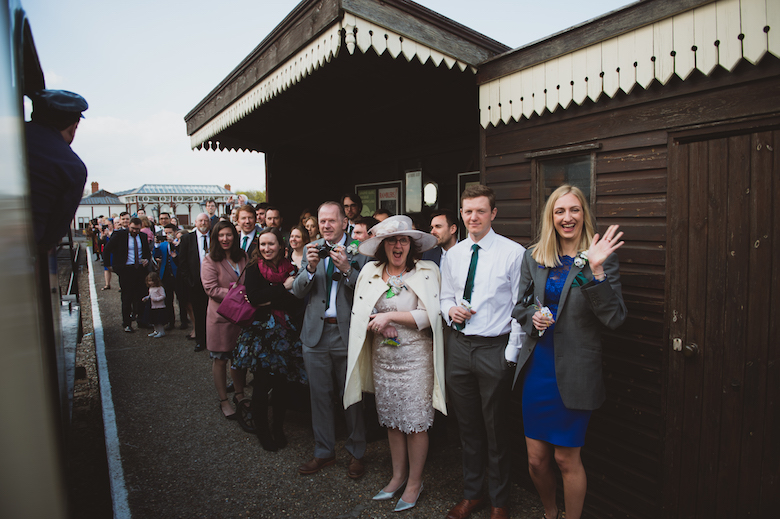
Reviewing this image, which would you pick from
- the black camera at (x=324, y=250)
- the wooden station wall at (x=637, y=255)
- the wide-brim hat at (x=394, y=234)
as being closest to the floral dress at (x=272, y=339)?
the black camera at (x=324, y=250)

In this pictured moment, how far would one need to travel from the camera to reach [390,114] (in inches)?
221

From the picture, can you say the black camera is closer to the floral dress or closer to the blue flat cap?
the floral dress

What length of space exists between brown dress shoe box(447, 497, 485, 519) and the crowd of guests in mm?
15

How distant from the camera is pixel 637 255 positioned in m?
2.79

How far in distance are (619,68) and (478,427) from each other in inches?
102

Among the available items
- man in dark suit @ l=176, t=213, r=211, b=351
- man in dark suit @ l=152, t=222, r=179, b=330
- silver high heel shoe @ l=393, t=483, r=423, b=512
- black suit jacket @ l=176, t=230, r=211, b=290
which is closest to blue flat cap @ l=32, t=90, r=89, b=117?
silver high heel shoe @ l=393, t=483, r=423, b=512

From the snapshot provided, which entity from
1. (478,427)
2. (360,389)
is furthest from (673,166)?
(360,389)

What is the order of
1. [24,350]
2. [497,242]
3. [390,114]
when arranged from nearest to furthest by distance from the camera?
[24,350]
[497,242]
[390,114]

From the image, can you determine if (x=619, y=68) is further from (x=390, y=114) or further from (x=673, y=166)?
(x=390, y=114)

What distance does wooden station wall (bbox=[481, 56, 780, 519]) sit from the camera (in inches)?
103

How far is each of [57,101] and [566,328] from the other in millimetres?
2842

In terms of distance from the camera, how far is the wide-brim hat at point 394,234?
3.03 m

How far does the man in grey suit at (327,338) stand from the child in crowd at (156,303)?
5.08 metres

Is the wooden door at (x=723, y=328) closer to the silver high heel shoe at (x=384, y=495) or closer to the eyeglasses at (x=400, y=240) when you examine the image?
the eyeglasses at (x=400, y=240)
